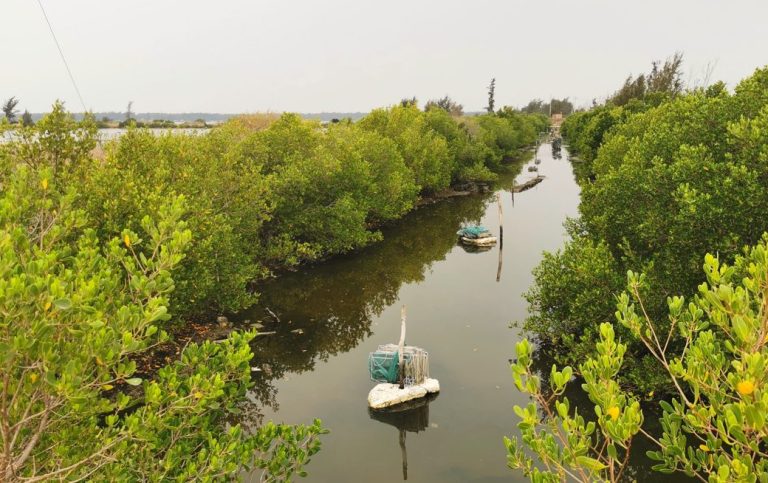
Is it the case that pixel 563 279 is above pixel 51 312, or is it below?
below

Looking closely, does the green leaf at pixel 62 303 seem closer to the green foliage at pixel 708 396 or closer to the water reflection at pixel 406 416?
the green foliage at pixel 708 396

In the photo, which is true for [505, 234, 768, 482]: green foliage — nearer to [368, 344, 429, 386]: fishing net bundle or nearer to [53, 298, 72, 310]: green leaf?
[53, 298, 72, 310]: green leaf

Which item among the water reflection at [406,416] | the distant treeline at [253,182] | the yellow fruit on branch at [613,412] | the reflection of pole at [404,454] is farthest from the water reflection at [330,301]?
the yellow fruit on branch at [613,412]

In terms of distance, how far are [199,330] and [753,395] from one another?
24199 millimetres

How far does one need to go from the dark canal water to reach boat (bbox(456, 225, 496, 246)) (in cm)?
140

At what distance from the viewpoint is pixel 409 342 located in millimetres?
24953

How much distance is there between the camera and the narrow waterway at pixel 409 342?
17219mm

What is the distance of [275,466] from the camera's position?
7891mm

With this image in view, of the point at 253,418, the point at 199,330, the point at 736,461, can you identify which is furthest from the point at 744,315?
the point at 199,330

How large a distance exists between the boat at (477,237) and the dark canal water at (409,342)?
4.58 feet

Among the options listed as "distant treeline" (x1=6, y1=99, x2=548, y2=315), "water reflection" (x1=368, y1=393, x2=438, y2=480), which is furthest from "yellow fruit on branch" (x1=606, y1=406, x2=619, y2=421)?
"water reflection" (x1=368, y1=393, x2=438, y2=480)

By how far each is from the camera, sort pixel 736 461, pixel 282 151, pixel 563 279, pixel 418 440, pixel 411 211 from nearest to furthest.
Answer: pixel 736 461
pixel 418 440
pixel 563 279
pixel 282 151
pixel 411 211

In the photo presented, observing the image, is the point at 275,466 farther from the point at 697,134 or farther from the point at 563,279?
the point at 697,134

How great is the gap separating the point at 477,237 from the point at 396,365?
25.3 m
